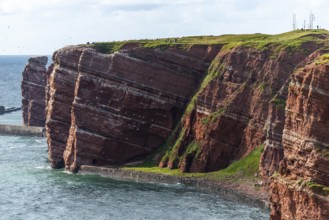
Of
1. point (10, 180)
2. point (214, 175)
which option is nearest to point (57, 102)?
point (10, 180)

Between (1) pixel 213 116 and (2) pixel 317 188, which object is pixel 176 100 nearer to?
(1) pixel 213 116

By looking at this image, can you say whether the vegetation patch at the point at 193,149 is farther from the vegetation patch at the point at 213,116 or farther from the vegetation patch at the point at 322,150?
the vegetation patch at the point at 322,150

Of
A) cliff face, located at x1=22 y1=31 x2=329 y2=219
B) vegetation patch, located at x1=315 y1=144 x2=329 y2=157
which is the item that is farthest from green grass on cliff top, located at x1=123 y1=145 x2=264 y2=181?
vegetation patch, located at x1=315 y1=144 x2=329 y2=157

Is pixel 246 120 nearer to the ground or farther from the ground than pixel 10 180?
farther from the ground

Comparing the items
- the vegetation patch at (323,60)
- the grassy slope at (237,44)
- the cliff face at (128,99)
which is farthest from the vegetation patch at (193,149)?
the vegetation patch at (323,60)

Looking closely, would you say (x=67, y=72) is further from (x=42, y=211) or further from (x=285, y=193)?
(x=285, y=193)
